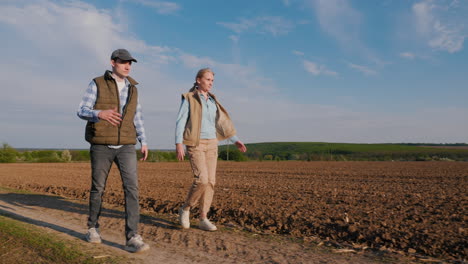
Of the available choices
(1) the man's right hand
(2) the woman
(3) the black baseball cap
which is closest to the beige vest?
(2) the woman

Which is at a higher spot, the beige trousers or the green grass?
the beige trousers

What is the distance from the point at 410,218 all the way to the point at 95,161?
14.9 ft

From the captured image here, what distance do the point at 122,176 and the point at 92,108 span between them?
83 cm

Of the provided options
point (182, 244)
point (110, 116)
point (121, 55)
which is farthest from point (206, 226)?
point (121, 55)

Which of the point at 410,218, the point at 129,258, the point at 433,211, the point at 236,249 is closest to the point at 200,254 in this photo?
the point at 236,249

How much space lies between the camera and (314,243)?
4395mm

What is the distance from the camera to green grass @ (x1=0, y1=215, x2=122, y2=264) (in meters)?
3.54

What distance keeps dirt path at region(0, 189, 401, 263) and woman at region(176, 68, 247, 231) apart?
1.39ft

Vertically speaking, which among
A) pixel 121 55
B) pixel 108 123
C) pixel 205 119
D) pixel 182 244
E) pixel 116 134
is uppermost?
pixel 121 55

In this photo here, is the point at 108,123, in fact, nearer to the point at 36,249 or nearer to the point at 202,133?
the point at 202,133

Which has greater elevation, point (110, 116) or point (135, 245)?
point (110, 116)

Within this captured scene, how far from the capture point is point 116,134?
4.01 meters

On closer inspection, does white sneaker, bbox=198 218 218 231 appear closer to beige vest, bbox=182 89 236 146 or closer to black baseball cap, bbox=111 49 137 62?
beige vest, bbox=182 89 236 146

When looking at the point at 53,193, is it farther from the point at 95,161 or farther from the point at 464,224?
the point at 464,224
